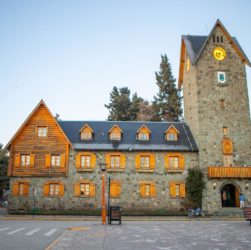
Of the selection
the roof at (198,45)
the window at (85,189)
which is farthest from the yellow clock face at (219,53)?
the window at (85,189)

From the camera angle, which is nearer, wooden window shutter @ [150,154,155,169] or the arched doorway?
wooden window shutter @ [150,154,155,169]

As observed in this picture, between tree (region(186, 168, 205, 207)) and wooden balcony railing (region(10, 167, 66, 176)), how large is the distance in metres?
12.9

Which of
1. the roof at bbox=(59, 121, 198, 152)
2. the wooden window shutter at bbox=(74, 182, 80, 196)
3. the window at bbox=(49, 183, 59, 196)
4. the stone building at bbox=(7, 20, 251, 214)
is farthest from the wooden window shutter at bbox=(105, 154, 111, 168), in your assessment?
the window at bbox=(49, 183, 59, 196)

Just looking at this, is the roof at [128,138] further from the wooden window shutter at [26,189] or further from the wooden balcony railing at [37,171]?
the wooden window shutter at [26,189]

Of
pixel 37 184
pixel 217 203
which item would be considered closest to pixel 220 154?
pixel 217 203

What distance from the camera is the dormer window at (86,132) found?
35844 mm

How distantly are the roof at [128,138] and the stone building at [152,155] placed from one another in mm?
108

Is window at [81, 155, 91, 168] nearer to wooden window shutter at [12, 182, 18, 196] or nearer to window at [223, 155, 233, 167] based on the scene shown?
wooden window shutter at [12, 182, 18, 196]

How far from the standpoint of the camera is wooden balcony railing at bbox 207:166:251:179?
33000mm

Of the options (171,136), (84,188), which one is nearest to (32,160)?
(84,188)

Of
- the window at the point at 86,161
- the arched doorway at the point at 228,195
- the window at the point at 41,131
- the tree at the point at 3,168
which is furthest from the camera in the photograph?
the tree at the point at 3,168

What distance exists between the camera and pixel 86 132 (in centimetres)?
3597

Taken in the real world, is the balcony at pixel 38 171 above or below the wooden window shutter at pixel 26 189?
above

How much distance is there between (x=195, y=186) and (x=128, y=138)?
8846 millimetres
